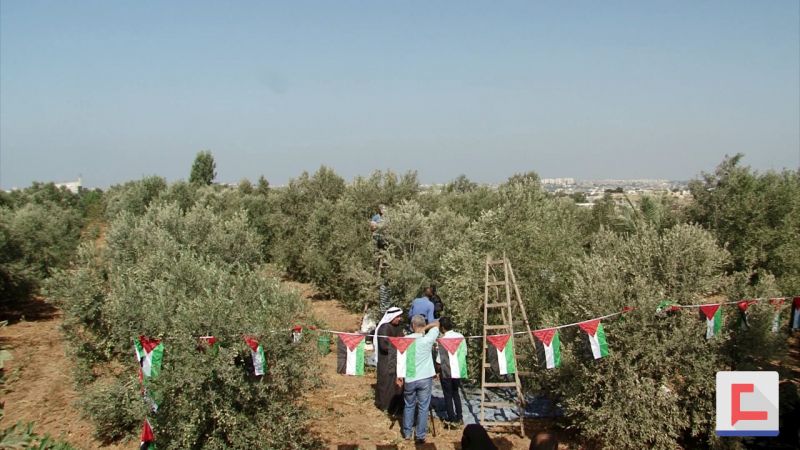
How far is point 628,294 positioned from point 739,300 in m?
2.02

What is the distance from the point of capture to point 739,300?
9703 mm

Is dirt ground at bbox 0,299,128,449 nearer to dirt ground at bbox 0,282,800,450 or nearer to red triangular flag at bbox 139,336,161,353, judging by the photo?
dirt ground at bbox 0,282,800,450

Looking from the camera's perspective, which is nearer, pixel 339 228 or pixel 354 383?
pixel 354 383

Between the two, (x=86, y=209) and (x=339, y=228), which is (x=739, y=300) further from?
(x=86, y=209)

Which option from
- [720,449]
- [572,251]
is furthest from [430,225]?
[720,449]

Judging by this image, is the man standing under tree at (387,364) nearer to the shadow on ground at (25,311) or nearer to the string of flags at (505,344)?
the string of flags at (505,344)

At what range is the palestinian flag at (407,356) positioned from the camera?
9.06 meters

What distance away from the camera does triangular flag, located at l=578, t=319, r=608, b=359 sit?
8.99m

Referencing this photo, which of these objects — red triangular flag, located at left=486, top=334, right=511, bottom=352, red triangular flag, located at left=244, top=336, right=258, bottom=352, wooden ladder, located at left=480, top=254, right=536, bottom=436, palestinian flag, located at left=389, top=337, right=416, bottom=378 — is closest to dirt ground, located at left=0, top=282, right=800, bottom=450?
wooden ladder, located at left=480, top=254, right=536, bottom=436

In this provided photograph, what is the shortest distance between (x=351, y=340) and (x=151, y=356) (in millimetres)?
3256

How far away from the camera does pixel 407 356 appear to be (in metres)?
9.07

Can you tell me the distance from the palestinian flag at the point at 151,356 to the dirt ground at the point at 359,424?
91.5 inches

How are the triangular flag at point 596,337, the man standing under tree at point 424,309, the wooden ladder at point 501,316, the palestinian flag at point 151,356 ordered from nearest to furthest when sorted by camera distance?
1. the palestinian flag at point 151,356
2. the triangular flag at point 596,337
3. the wooden ladder at point 501,316
4. the man standing under tree at point 424,309

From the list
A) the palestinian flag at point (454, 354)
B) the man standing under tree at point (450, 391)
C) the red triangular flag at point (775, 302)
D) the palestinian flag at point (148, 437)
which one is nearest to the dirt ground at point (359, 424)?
the man standing under tree at point (450, 391)
